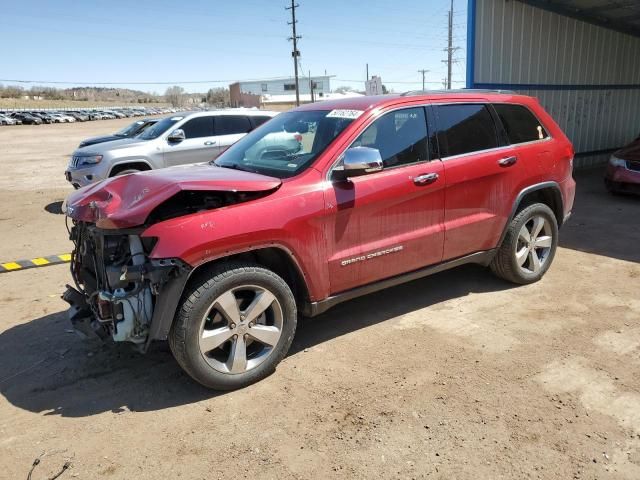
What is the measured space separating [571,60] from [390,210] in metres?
11.4

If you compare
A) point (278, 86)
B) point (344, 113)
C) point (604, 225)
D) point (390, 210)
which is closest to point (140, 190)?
point (344, 113)

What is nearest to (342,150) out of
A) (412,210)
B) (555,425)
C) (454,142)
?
(412,210)

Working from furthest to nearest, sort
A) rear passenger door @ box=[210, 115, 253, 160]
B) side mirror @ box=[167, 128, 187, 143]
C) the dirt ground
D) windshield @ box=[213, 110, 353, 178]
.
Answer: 1. rear passenger door @ box=[210, 115, 253, 160]
2. side mirror @ box=[167, 128, 187, 143]
3. windshield @ box=[213, 110, 353, 178]
4. the dirt ground

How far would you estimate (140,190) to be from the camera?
3.24 meters

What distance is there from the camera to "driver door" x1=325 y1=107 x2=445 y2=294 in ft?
12.0

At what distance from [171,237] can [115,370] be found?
4.40ft

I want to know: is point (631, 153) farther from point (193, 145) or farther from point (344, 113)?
point (193, 145)

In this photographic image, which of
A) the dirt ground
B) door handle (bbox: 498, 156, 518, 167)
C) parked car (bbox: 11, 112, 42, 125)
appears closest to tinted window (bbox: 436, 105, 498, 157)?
door handle (bbox: 498, 156, 518, 167)

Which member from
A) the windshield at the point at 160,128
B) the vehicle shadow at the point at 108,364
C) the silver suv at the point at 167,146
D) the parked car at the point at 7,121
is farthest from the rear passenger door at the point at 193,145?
the parked car at the point at 7,121

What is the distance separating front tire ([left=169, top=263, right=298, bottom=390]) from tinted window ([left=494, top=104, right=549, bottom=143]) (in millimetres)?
2716

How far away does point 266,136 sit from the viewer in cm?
441

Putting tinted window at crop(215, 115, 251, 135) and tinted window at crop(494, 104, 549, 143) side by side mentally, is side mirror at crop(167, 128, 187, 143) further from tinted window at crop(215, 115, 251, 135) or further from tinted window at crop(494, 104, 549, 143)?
tinted window at crop(494, 104, 549, 143)

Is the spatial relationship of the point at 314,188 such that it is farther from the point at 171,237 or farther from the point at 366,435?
the point at 366,435

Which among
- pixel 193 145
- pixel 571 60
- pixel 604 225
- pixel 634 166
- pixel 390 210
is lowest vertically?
pixel 604 225
